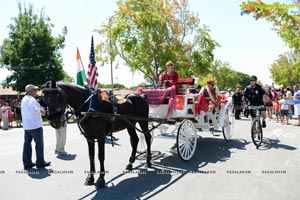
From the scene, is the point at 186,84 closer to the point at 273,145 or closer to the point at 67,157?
the point at 273,145

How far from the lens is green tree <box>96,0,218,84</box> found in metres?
30.6

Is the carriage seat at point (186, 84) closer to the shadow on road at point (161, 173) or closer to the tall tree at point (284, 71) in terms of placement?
the shadow on road at point (161, 173)

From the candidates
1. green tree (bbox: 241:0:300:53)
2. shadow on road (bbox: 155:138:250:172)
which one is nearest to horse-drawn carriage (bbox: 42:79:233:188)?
shadow on road (bbox: 155:138:250:172)

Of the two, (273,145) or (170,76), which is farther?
(273,145)

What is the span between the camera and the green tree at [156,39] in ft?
100

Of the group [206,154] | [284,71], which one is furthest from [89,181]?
[284,71]

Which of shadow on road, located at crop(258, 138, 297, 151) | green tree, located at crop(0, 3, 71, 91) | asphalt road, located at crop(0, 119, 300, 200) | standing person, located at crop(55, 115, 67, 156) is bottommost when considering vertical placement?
asphalt road, located at crop(0, 119, 300, 200)

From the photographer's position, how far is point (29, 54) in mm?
28750

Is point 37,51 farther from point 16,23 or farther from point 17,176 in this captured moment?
point 17,176

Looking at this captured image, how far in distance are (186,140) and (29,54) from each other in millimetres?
25321

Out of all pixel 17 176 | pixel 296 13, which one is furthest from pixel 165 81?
pixel 296 13

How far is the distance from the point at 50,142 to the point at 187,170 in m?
6.52

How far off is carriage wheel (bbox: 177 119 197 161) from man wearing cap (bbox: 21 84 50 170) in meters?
3.43

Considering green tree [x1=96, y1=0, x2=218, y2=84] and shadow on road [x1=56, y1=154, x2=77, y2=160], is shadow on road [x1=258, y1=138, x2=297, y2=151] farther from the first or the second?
green tree [x1=96, y1=0, x2=218, y2=84]
